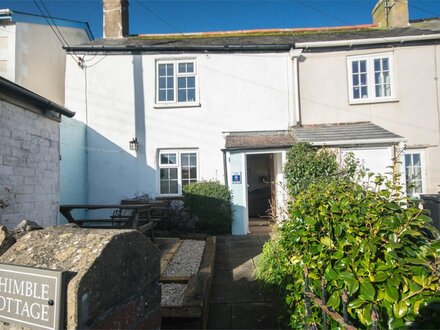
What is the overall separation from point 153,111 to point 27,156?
5245 mm

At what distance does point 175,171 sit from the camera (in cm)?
955

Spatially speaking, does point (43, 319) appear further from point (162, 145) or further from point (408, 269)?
point (162, 145)

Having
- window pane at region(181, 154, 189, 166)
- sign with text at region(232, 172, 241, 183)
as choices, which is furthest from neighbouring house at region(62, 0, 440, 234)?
sign with text at region(232, 172, 241, 183)

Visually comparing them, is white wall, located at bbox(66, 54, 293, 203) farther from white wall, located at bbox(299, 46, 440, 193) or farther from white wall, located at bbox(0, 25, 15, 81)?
white wall, located at bbox(0, 25, 15, 81)

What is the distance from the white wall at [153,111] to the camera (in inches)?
368

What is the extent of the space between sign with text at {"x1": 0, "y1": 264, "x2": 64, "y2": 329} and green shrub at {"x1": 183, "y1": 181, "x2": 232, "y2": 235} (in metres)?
7.06

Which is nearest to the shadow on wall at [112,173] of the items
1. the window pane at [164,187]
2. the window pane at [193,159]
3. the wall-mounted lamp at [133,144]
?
the wall-mounted lamp at [133,144]

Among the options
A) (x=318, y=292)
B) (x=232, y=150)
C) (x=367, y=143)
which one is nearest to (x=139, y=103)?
(x=232, y=150)

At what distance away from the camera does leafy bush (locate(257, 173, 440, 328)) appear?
1.41 metres

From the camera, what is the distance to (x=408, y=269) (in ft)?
4.91

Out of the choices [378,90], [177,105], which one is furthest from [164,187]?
[378,90]

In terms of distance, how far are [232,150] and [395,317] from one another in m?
7.09

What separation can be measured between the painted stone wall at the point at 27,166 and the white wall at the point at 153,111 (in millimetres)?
3924

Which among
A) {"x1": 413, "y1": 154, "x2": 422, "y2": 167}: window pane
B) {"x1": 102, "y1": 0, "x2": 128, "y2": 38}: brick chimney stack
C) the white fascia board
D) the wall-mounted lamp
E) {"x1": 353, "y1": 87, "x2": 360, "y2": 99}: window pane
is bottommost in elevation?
{"x1": 413, "y1": 154, "x2": 422, "y2": 167}: window pane
